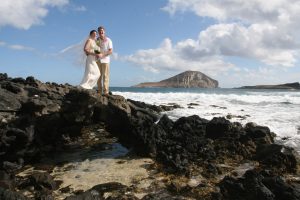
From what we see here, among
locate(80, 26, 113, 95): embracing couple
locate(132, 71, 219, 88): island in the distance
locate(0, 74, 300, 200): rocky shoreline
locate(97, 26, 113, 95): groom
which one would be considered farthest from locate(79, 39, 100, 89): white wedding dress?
locate(132, 71, 219, 88): island in the distance

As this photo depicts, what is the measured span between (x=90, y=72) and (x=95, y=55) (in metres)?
0.52

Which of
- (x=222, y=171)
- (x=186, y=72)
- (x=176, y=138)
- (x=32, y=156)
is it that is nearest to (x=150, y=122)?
(x=176, y=138)

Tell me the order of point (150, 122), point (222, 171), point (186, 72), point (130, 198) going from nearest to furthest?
point (130, 198)
point (222, 171)
point (150, 122)
point (186, 72)

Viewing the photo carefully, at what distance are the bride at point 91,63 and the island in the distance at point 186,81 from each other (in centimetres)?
13508

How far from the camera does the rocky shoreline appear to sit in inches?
258

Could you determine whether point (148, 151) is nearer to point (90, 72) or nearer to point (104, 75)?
point (90, 72)

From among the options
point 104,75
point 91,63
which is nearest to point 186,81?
point 104,75

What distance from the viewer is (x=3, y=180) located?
6.90 m

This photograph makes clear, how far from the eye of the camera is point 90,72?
1091cm

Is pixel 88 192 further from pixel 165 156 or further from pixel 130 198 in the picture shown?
pixel 165 156

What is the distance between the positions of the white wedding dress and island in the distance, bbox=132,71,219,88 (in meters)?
135

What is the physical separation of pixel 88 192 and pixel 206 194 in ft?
6.77

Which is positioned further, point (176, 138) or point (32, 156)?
point (176, 138)

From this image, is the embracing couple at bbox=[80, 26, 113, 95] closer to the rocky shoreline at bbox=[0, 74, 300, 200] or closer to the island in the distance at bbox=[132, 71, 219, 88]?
the rocky shoreline at bbox=[0, 74, 300, 200]
